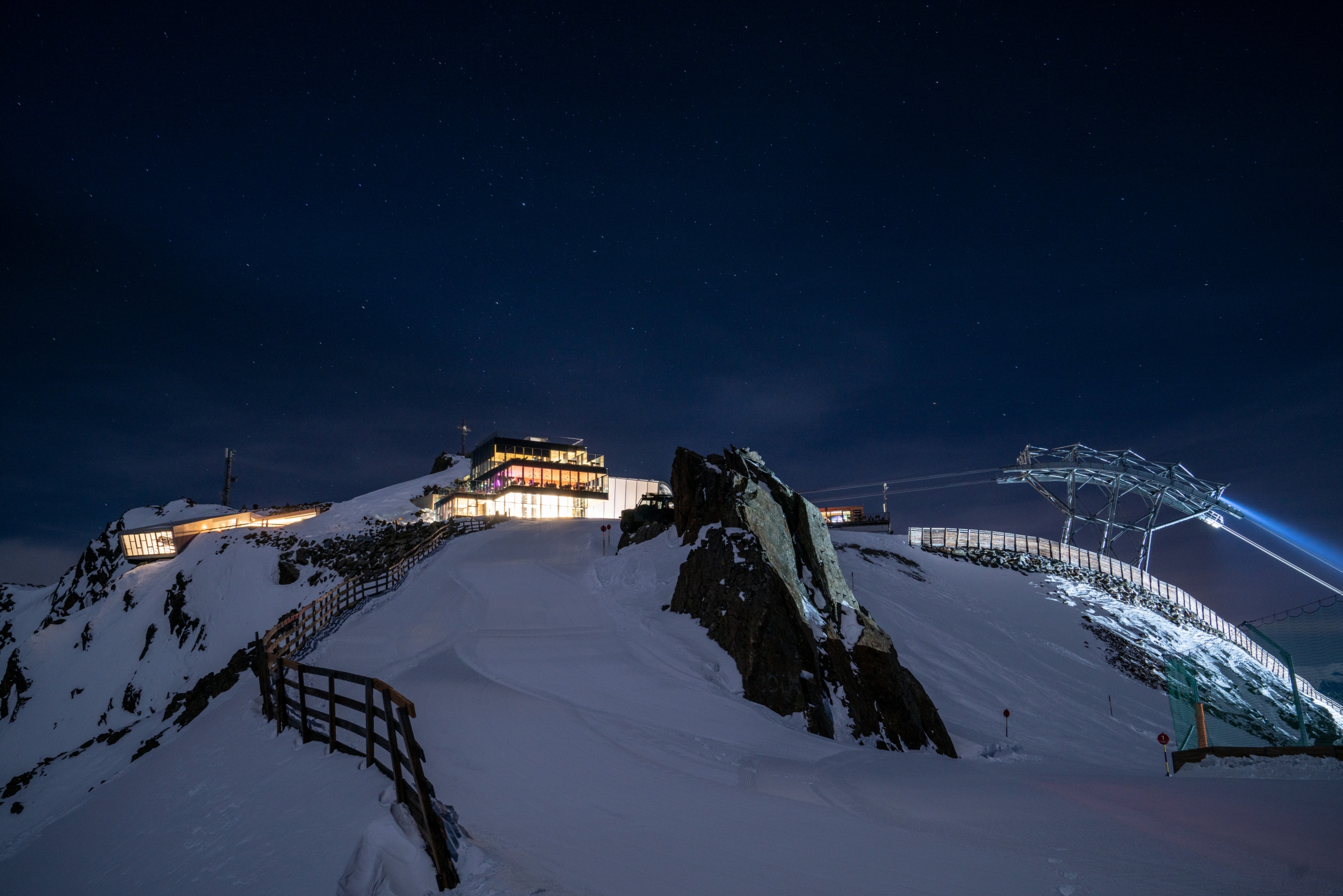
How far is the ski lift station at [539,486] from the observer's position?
69.0 m

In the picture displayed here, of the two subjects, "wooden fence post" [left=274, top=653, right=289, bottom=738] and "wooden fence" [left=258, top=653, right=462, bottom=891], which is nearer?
"wooden fence" [left=258, top=653, right=462, bottom=891]

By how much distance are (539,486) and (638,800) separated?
208ft

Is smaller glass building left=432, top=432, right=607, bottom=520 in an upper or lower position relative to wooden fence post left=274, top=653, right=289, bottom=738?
upper

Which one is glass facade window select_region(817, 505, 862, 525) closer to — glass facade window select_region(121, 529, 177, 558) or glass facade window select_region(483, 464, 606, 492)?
glass facade window select_region(483, 464, 606, 492)

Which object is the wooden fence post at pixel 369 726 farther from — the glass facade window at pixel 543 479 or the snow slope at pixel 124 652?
the glass facade window at pixel 543 479

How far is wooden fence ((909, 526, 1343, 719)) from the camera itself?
4862 cm

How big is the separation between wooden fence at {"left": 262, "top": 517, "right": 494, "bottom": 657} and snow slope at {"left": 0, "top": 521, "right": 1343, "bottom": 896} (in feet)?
3.61

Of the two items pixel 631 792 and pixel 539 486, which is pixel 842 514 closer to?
pixel 539 486

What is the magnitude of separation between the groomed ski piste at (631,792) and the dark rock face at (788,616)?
834mm

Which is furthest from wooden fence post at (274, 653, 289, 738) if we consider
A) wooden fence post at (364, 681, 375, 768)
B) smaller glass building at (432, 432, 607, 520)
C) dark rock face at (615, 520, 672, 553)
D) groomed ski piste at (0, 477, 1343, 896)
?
smaller glass building at (432, 432, 607, 520)

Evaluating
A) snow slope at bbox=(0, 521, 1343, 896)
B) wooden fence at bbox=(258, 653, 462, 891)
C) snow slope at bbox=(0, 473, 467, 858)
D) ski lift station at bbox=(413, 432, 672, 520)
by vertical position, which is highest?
ski lift station at bbox=(413, 432, 672, 520)

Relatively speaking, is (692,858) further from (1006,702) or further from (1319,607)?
(1006,702)

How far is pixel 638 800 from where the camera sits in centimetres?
830

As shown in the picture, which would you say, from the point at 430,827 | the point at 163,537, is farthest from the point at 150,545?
the point at 430,827
